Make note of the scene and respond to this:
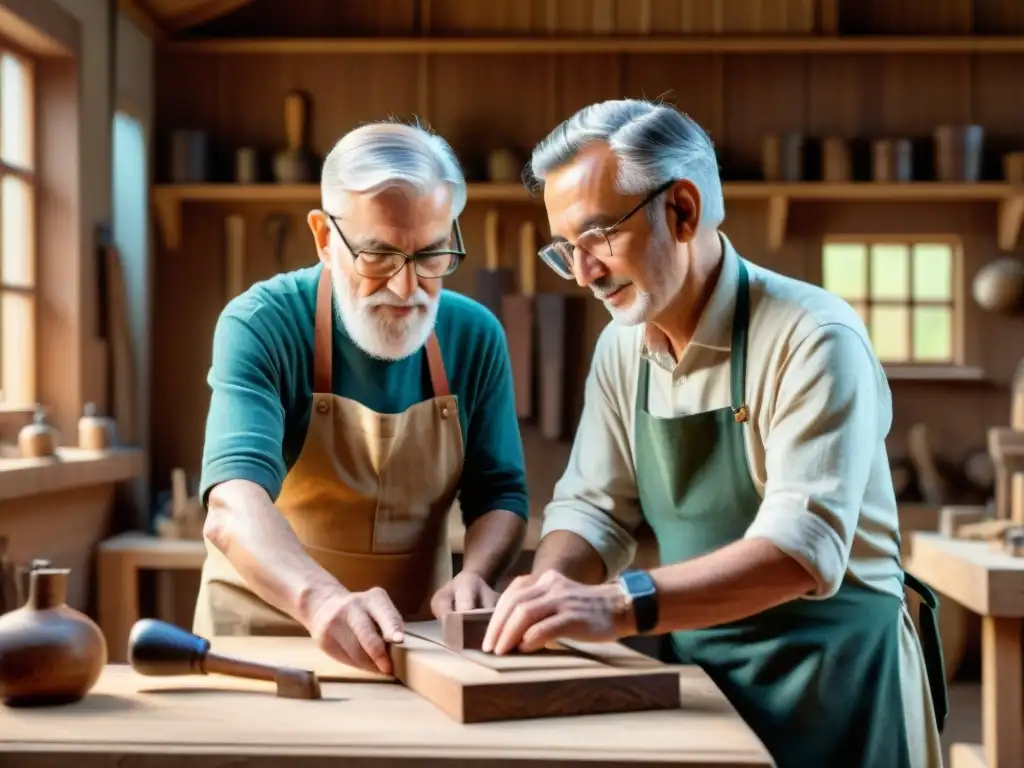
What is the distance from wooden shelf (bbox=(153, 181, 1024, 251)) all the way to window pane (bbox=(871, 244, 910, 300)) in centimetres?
22

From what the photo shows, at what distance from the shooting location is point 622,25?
524 centimetres

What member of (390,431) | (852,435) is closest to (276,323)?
(390,431)

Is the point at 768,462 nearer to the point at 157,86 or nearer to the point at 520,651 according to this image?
the point at 520,651

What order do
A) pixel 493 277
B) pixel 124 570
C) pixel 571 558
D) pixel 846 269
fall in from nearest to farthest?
pixel 571 558, pixel 124 570, pixel 493 277, pixel 846 269

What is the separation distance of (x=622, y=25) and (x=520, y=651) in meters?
4.05

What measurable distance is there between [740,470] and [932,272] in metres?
3.83

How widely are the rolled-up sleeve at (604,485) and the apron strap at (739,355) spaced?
256 millimetres

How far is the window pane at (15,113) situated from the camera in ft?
13.1

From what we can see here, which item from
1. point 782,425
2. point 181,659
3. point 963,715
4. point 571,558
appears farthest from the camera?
point 963,715

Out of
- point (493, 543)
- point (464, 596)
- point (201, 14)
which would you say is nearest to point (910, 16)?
point (201, 14)

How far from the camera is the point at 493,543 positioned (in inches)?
86.0

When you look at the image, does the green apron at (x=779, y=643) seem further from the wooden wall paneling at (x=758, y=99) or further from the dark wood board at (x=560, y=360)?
the wooden wall paneling at (x=758, y=99)

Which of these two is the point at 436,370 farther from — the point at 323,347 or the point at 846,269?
the point at 846,269

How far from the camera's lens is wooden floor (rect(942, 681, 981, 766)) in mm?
4621
